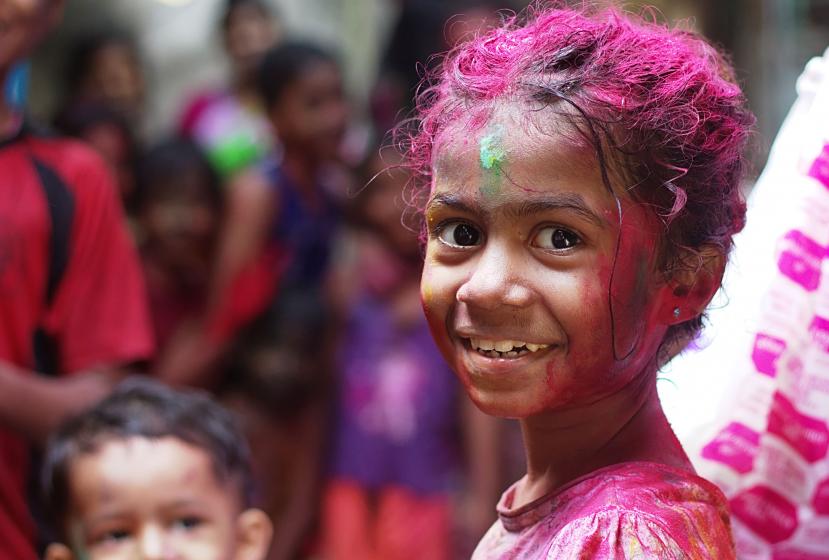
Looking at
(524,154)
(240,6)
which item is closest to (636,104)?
(524,154)

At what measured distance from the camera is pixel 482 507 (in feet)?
13.6

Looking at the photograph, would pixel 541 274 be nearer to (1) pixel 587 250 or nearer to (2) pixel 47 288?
(1) pixel 587 250

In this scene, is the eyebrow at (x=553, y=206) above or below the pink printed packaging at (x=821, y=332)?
above

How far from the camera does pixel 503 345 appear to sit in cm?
171

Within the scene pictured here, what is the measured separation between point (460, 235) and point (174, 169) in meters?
3.11

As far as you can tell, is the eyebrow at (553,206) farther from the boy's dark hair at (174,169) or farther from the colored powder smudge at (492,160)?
the boy's dark hair at (174,169)

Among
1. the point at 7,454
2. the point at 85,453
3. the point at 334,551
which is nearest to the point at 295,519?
the point at 334,551

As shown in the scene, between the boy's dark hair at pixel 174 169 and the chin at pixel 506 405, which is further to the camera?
the boy's dark hair at pixel 174 169

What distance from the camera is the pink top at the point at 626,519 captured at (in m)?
1.58

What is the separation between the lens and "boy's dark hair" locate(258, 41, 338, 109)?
4.86 metres

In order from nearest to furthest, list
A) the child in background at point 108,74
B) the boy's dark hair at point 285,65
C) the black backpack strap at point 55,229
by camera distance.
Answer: the black backpack strap at point 55,229 → the boy's dark hair at point 285,65 → the child in background at point 108,74

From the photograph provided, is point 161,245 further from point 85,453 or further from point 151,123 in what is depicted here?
point 151,123

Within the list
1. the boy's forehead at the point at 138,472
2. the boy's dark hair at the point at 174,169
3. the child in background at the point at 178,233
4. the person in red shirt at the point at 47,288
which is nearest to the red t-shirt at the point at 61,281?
the person in red shirt at the point at 47,288

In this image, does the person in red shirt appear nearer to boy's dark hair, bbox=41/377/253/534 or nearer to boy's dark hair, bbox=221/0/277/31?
boy's dark hair, bbox=41/377/253/534
